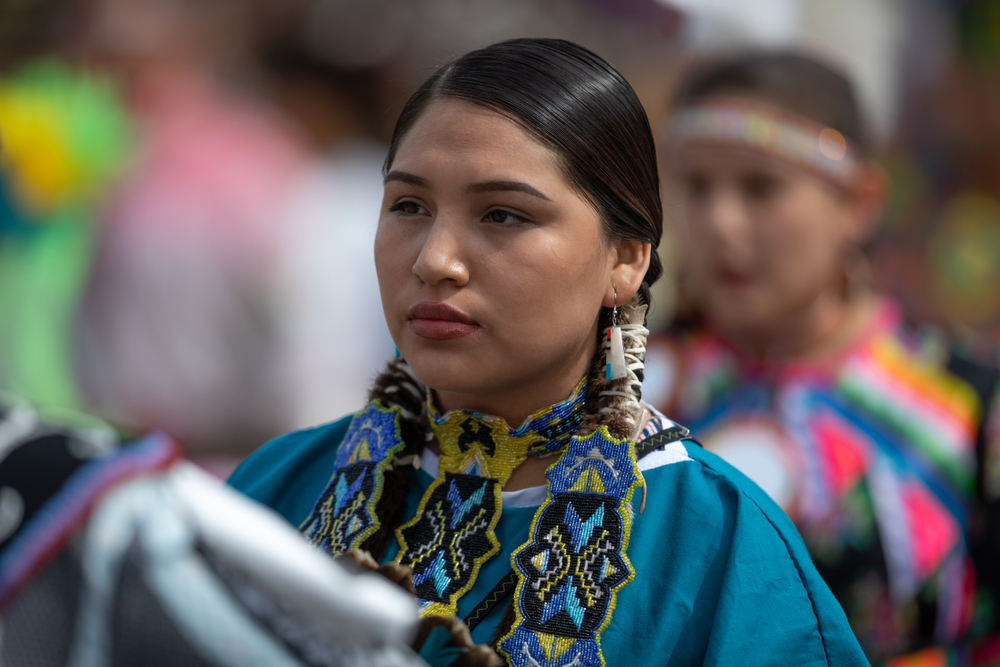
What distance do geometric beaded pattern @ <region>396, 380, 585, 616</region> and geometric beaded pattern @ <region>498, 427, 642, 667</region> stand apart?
0.20 feet

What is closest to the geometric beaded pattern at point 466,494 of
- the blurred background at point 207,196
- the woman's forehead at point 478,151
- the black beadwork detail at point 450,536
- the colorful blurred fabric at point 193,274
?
the black beadwork detail at point 450,536

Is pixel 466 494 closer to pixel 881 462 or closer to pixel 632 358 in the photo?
pixel 632 358

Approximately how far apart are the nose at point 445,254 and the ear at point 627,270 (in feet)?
0.90

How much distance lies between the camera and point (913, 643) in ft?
8.43

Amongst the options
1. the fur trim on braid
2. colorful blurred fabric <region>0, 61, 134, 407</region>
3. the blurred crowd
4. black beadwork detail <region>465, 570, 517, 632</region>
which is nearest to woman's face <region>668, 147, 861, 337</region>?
the blurred crowd

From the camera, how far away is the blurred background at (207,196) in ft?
10.9

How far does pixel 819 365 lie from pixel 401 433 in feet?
5.60

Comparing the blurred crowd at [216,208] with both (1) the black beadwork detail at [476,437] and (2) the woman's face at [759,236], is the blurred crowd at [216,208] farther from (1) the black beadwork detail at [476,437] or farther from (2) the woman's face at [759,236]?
(1) the black beadwork detail at [476,437]

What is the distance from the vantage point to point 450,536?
1463mm

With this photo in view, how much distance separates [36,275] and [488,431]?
248 cm

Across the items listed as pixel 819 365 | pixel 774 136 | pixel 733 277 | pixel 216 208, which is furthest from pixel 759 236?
pixel 216 208

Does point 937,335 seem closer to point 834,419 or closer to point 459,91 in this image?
point 834,419

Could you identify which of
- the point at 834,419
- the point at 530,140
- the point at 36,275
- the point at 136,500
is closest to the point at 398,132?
the point at 530,140

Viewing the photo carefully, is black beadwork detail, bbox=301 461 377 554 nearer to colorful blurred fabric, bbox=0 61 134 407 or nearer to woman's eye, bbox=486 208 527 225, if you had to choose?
woman's eye, bbox=486 208 527 225
